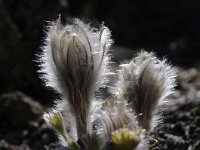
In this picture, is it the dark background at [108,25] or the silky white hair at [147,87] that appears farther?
the dark background at [108,25]

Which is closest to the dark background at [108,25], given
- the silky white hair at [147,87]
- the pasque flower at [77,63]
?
the silky white hair at [147,87]

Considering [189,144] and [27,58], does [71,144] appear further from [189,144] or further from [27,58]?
[27,58]

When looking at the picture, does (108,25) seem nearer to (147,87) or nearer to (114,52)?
(114,52)

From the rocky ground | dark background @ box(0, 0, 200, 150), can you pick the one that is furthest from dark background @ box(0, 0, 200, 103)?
the rocky ground

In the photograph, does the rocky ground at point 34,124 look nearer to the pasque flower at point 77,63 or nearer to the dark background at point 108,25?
the dark background at point 108,25

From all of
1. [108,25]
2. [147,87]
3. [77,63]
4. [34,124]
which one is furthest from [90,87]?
[108,25]

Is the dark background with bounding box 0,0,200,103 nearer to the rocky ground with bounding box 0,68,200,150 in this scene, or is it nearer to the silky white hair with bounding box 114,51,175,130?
the rocky ground with bounding box 0,68,200,150
